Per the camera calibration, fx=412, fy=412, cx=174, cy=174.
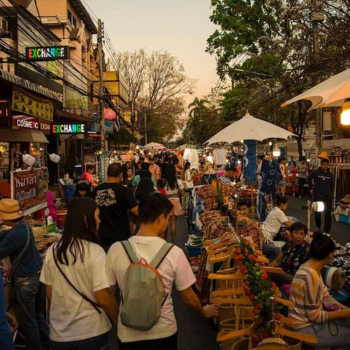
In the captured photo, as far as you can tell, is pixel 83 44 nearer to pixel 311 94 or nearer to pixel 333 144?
pixel 333 144

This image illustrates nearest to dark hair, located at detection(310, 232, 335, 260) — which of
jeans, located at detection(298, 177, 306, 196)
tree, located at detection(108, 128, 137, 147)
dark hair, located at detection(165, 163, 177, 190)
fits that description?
dark hair, located at detection(165, 163, 177, 190)

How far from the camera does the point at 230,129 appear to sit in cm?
1127

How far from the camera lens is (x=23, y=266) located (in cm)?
421

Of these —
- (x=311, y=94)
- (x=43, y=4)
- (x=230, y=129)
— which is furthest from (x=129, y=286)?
(x=43, y=4)

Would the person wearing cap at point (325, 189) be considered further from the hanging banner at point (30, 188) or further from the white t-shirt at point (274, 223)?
the hanging banner at point (30, 188)

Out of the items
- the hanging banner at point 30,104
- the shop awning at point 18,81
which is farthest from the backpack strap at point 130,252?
the hanging banner at point 30,104

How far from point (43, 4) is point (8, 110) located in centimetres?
1949

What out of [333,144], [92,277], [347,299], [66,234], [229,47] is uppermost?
[229,47]

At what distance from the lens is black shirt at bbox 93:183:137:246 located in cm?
538

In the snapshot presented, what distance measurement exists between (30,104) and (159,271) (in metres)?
12.3

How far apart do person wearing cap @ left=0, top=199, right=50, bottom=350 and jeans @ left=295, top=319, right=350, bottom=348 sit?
2660 millimetres

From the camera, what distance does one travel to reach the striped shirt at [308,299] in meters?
3.71

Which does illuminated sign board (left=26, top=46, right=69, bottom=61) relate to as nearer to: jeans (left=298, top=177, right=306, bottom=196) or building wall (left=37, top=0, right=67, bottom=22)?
jeans (left=298, top=177, right=306, bottom=196)

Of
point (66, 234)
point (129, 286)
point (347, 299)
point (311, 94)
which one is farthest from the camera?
point (311, 94)
